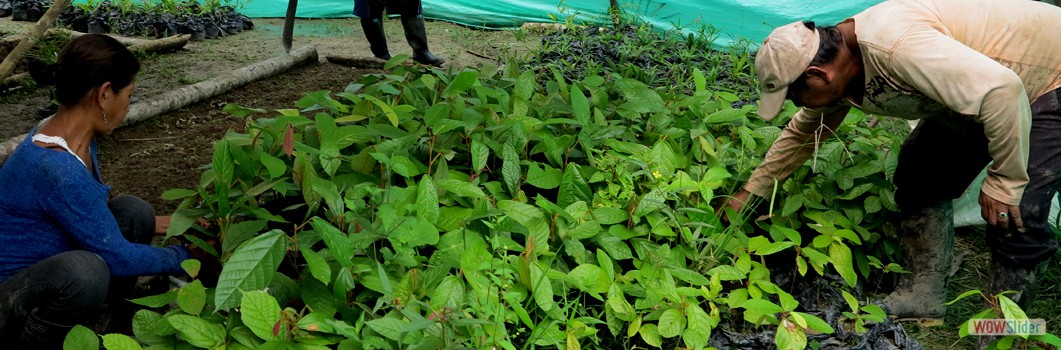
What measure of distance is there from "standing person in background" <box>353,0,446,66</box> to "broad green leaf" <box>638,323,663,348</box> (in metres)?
3.41

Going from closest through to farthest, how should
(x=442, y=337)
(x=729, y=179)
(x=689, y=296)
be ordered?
(x=442, y=337) → (x=689, y=296) → (x=729, y=179)

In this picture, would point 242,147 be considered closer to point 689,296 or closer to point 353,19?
point 689,296

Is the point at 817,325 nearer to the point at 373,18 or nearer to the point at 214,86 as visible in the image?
the point at 214,86

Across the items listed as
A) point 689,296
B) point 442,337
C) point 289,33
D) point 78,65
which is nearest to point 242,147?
point 78,65

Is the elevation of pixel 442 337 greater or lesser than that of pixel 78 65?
lesser

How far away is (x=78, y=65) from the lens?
194 cm

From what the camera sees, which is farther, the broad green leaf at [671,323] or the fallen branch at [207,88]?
the fallen branch at [207,88]

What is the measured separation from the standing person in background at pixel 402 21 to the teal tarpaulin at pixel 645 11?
102 cm

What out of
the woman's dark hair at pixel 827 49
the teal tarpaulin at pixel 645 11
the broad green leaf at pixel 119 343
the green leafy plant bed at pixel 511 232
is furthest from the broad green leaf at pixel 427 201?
the teal tarpaulin at pixel 645 11

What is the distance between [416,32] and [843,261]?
3.47 meters

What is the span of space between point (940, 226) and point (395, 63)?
2.02m

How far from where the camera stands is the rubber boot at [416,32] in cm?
517

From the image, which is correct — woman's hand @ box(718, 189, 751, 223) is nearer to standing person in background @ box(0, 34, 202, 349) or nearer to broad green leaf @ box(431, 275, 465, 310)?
broad green leaf @ box(431, 275, 465, 310)

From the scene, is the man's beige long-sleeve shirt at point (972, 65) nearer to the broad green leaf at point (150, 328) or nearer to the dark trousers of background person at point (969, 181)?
the dark trousers of background person at point (969, 181)
